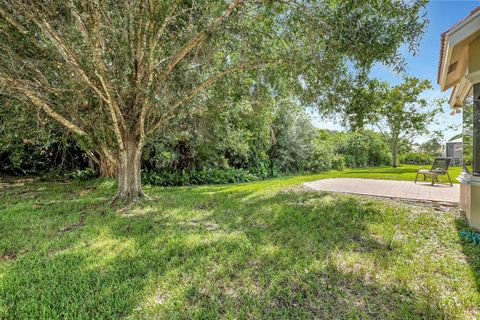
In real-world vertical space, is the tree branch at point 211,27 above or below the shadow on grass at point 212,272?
above

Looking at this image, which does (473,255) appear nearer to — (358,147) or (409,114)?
(409,114)

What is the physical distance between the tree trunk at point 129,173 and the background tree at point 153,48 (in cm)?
3

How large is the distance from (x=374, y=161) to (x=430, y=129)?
891cm

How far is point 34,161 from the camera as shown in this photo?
13516 millimetres

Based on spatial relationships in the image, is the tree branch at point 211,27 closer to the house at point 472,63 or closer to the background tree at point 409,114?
the house at point 472,63

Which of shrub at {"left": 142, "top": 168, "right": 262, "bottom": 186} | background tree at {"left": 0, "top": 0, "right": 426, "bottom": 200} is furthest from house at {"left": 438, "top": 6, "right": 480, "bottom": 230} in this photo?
shrub at {"left": 142, "top": 168, "right": 262, "bottom": 186}

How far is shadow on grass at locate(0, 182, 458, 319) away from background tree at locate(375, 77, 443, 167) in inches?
886

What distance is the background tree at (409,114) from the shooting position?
75.4ft

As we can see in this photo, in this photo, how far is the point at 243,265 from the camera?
337 cm

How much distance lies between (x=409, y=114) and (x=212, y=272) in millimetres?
28472

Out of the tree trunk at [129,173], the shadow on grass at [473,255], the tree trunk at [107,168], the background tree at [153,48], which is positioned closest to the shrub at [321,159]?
the background tree at [153,48]

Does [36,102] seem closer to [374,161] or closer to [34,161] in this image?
[34,161]

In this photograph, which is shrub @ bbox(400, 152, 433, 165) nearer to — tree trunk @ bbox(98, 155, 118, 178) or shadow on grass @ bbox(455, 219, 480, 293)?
shadow on grass @ bbox(455, 219, 480, 293)

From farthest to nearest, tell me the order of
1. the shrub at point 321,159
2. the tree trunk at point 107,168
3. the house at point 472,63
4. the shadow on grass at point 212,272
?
the shrub at point 321,159
the tree trunk at point 107,168
the house at point 472,63
the shadow on grass at point 212,272
